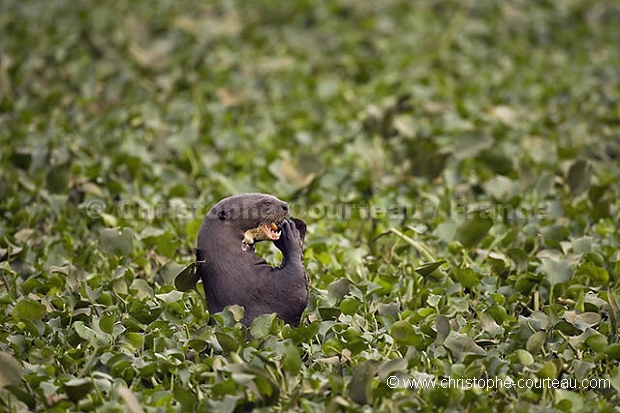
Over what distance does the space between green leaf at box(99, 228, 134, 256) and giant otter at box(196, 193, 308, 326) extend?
623 mm

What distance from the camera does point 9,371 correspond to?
290cm

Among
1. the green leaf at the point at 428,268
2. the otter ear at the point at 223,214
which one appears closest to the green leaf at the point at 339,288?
the green leaf at the point at 428,268

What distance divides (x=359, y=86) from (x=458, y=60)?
826mm

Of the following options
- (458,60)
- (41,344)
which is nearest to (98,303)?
(41,344)

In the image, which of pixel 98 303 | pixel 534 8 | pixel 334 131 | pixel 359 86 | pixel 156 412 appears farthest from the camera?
pixel 534 8

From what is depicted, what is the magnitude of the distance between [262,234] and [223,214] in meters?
0.15

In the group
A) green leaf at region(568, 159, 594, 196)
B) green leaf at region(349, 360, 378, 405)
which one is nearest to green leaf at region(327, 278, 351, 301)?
green leaf at region(349, 360, 378, 405)

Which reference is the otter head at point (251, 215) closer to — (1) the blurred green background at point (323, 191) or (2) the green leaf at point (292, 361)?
(1) the blurred green background at point (323, 191)

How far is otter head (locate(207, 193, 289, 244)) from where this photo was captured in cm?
327

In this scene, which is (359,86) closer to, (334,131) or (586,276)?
(334,131)

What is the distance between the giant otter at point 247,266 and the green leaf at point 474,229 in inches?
38.5

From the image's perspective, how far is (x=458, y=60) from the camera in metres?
6.87

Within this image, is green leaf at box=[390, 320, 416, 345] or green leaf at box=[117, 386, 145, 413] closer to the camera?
green leaf at box=[117, 386, 145, 413]

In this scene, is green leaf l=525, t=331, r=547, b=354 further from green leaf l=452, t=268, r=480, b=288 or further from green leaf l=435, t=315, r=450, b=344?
green leaf l=452, t=268, r=480, b=288
